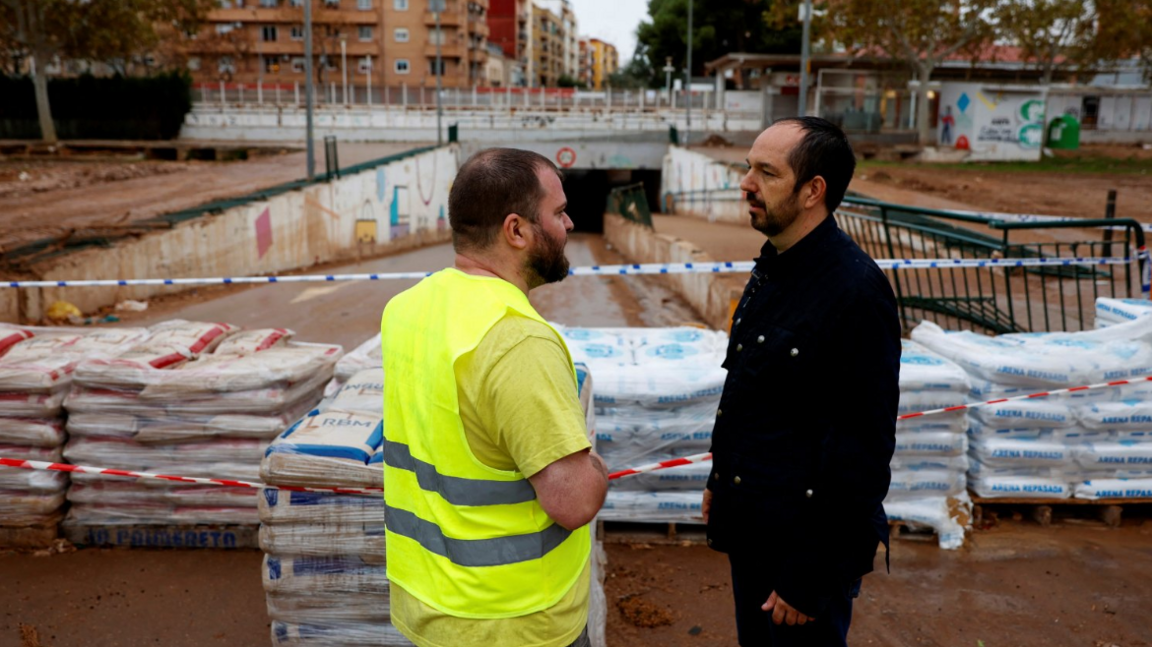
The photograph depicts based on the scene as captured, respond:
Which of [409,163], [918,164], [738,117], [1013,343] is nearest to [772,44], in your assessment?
[738,117]

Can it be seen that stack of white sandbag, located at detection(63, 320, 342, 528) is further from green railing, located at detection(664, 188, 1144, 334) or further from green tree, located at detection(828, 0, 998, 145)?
green tree, located at detection(828, 0, 998, 145)

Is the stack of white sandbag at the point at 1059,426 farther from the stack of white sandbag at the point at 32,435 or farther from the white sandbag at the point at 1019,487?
the stack of white sandbag at the point at 32,435

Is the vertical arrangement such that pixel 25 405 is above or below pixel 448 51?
below

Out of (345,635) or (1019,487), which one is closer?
(345,635)

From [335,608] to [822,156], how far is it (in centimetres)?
231

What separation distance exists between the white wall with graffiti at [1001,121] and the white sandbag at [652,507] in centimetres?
3355

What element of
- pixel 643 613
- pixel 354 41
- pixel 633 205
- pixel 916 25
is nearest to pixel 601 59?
pixel 354 41

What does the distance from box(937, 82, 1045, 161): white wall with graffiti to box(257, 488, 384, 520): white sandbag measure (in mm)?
35452

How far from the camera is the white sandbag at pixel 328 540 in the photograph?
305 centimetres

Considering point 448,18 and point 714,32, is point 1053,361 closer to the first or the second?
point 714,32

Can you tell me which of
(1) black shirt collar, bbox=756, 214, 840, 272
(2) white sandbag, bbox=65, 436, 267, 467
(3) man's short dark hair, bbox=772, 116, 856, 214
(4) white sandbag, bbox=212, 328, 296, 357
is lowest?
(2) white sandbag, bbox=65, 436, 267, 467

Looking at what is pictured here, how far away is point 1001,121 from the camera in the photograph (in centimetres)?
3341

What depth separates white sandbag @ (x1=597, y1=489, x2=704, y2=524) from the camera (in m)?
4.61

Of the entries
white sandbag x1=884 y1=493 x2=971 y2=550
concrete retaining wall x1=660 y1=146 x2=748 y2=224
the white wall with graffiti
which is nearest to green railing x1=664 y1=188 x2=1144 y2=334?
white sandbag x1=884 y1=493 x2=971 y2=550
